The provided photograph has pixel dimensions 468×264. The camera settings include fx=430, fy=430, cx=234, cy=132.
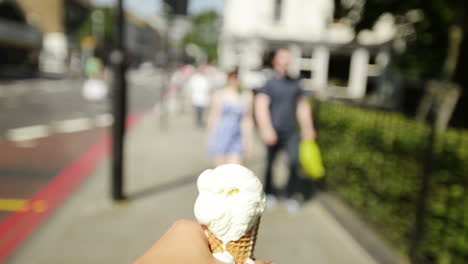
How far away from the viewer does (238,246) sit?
1166 mm

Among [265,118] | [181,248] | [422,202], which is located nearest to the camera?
[181,248]

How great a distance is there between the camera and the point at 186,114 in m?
16.9

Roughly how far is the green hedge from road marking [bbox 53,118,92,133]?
7483mm

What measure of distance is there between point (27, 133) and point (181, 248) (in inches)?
404

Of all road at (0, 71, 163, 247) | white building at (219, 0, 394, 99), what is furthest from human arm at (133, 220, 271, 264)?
white building at (219, 0, 394, 99)

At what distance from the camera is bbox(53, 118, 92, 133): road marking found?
11090 millimetres

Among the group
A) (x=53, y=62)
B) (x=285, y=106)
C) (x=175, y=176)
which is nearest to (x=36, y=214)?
(x=175, y=176)

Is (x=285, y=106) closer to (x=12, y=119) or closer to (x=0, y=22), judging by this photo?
(x=12, y=119)

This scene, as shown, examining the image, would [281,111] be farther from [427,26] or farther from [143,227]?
[427,26]

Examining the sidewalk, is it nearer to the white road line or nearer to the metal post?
the metal post

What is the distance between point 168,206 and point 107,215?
733 millimetres

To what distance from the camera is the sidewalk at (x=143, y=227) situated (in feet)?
12.4

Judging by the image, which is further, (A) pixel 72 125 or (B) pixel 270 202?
(A) pixel 72 125


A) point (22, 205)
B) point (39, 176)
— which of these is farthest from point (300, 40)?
point (22, 205)
